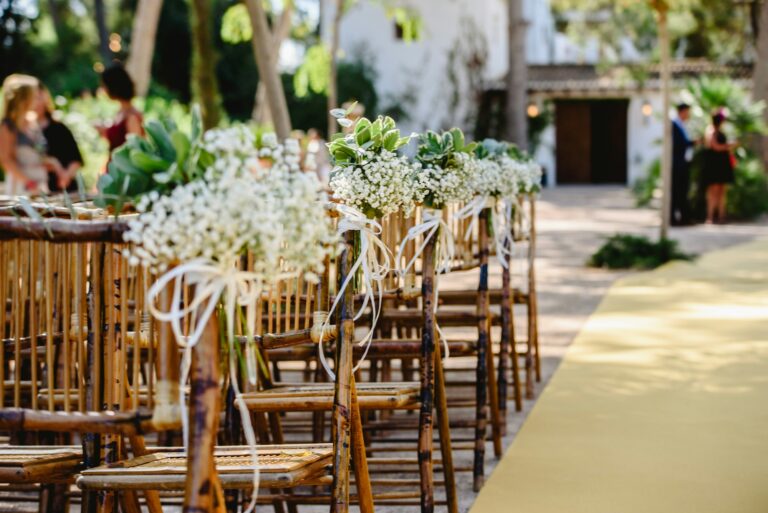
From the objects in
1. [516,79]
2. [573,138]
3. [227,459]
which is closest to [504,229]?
[227,459]

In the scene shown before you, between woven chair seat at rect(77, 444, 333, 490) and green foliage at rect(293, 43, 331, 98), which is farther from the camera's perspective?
green foliage at rect(293, 43, 331, 98)

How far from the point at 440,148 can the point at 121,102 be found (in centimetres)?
401

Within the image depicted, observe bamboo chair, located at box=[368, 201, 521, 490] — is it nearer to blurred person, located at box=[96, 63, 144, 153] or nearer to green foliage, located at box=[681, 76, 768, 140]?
blurred person, located at box=[96, 63, 144, 153]

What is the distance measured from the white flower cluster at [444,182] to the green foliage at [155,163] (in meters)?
1.66

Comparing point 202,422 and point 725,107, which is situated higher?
point 725,107

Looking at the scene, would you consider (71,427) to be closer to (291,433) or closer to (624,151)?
(291,433)

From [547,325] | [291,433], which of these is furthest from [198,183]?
[547,325]

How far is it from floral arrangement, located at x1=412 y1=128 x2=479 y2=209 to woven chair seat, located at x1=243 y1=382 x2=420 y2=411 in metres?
0.67

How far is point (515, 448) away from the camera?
528 centimetres

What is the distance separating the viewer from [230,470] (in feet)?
10.1

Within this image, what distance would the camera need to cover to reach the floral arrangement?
4281 millimetres

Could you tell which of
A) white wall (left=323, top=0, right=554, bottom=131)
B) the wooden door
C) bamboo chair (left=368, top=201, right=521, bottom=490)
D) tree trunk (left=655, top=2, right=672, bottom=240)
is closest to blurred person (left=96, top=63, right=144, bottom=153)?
bamboo chair (left=368, top=201, right=521, bottom=490)

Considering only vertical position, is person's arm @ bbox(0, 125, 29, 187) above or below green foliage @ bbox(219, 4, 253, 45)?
below

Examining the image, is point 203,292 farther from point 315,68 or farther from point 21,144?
point 315,68
